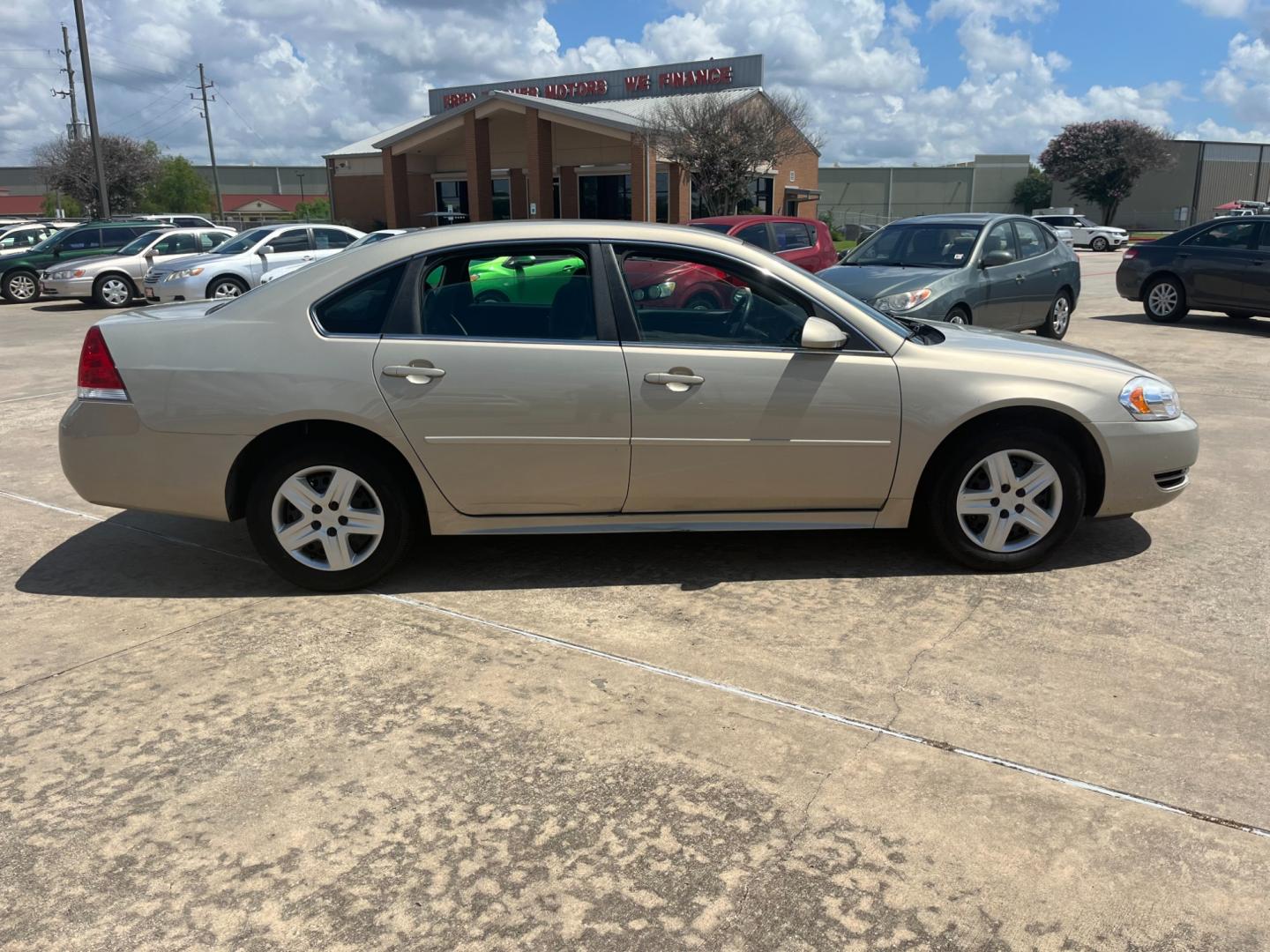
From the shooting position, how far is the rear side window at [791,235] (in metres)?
15.0

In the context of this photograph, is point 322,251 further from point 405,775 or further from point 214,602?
point 405,775

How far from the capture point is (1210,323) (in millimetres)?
14734

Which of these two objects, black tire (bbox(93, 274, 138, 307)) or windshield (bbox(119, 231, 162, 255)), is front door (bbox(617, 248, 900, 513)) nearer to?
black tire (bbox(93, 274, 138, 307))

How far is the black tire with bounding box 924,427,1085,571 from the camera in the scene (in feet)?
14.5

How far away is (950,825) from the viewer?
2.72 meters

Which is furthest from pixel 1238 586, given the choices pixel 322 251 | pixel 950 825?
pixel 322 251

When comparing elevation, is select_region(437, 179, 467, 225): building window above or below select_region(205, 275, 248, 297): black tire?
above

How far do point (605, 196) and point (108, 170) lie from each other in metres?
30.8

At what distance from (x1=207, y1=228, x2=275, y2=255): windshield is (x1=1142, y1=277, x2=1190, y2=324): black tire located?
47.2 ft

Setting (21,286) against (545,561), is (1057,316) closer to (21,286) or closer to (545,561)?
(545,561)

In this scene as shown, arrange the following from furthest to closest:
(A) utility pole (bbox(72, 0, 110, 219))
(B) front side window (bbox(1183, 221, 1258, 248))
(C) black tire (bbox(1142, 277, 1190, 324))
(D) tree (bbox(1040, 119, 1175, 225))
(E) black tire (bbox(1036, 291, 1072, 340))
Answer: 1. (D) tree (bbox(1040, 119, 1175, 225))
2. (A) utility pole (bbox(72, 0, 110, 219))
3. (C) black tire (bbox(1142, 277, 1190, 324))
4. (B) front side window (bbox(1183, 221, 1258, 248))
5. (E) black tire (bbox(1036, 291, 1072, 340))

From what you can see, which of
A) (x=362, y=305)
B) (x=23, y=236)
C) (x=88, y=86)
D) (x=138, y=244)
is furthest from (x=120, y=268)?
(x=362, y=305)

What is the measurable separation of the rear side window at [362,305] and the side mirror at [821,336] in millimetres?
1775

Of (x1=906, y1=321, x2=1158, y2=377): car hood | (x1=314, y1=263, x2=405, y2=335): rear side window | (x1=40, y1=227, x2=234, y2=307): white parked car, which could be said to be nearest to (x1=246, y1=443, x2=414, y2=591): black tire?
(x1=314, y1=263, x2=405, y2=335): rear side window
